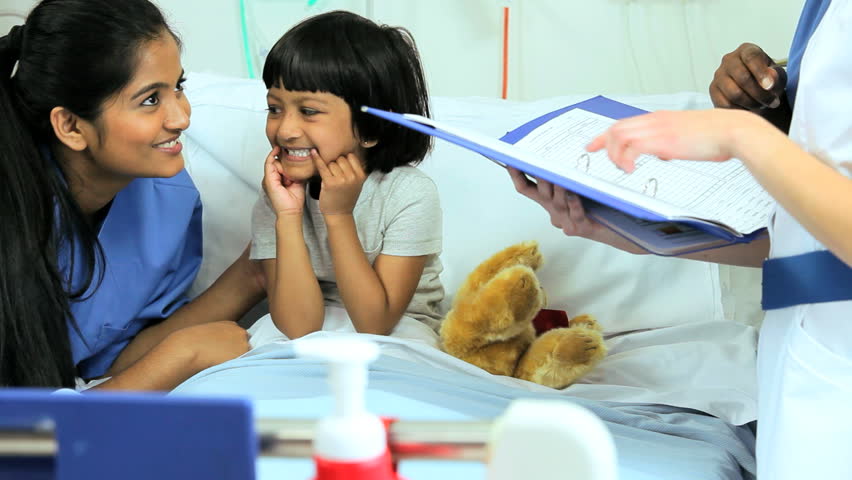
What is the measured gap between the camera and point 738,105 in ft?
3.59

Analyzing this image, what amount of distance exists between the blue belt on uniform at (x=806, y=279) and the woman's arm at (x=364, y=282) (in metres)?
0.70

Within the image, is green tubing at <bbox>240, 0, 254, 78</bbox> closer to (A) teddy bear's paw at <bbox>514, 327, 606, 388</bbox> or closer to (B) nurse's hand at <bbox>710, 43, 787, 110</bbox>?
(A) teddy bear's paw at <bbox>514, 327, 606, 388</bbox>

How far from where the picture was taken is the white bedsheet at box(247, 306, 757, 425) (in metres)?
1.21

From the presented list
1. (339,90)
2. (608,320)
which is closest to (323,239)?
(339,90)

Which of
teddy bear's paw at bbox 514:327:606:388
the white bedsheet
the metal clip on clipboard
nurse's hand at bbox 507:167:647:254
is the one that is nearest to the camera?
the metal clip on clipboard

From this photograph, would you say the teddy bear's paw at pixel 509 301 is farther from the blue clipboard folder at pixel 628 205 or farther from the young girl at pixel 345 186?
the blue clipboard folder at pixel 628 205

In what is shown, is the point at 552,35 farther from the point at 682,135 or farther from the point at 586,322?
the point at 682,135

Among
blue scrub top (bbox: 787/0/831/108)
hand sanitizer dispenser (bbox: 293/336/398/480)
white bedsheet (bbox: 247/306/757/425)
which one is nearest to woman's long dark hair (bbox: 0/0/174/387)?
white bedsheet (bbox: 247/306/757/425)

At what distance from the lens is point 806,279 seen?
800 mm

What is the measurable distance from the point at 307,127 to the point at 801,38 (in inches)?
31.1

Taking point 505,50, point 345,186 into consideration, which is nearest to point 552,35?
point 505,50

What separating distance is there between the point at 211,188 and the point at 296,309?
0.41m

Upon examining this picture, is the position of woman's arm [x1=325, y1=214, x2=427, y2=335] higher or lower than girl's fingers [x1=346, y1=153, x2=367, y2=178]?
lower

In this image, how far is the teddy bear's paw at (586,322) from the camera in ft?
4.98
